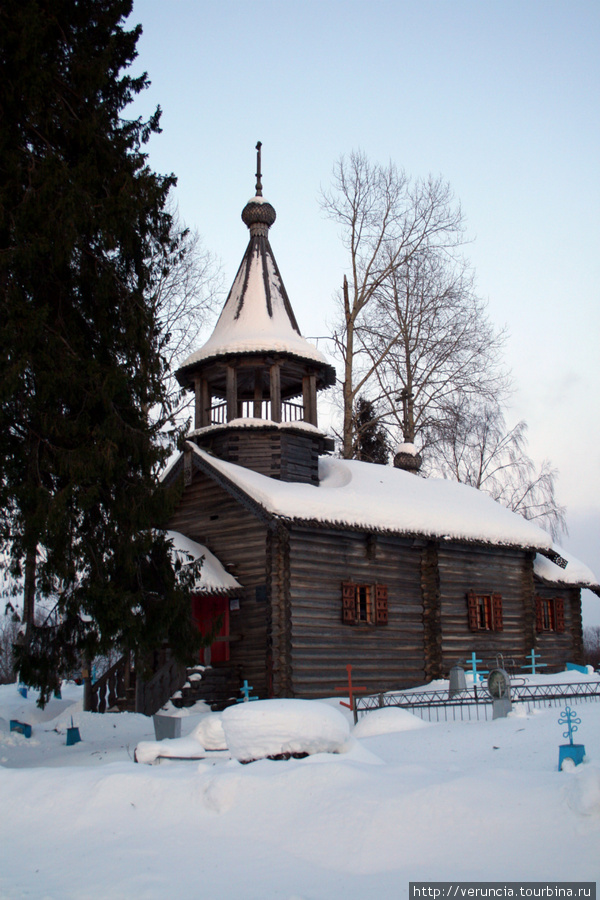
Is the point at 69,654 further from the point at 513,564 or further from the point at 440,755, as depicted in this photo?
the point at 513,564

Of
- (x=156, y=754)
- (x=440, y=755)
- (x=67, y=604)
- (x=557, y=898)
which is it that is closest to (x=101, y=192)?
(x=67, y=604)

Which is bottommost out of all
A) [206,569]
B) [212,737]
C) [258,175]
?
[212,737]

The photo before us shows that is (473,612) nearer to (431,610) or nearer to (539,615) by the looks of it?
(431,610)

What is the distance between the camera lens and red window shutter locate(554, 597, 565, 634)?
25.8m

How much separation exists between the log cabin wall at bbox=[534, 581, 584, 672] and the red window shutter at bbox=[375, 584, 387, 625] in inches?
272

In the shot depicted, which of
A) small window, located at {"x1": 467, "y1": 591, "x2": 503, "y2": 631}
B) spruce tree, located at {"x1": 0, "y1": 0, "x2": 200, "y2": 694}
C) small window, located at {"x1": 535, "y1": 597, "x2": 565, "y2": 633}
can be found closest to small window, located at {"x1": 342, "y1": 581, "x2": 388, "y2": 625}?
small window, located at {"x1": 467, "y1": 591, "x2": 503, "y2": 631}

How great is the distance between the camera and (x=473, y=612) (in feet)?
72.5

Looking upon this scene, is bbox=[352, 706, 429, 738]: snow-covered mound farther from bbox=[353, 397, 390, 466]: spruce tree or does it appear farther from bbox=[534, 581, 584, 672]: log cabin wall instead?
bbox=[353, 397, 390, 466]: spruce tree

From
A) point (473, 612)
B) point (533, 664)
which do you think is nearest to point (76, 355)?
point (473, 612)

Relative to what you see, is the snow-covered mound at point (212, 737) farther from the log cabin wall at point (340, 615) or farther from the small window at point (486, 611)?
the small window at point (486, 611)

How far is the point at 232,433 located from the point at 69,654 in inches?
345

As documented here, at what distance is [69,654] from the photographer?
12.8 metres

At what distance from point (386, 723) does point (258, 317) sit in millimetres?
12105

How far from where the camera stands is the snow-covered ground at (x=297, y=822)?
6016 millimetres
